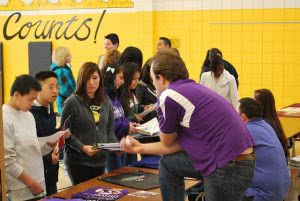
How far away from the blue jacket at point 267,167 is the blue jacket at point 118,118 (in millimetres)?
1084

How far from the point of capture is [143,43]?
9656mm

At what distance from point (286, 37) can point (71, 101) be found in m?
5.87

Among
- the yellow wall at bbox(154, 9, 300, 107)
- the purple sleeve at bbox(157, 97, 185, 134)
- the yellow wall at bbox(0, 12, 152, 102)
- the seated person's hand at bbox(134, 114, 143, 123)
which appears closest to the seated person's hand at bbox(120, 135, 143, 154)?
the purple sleeve at bbox(157, 97, 185, 134)

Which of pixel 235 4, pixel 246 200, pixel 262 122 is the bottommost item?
pixel 246 200

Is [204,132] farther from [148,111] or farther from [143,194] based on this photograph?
[148,111]

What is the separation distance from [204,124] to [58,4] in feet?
27.2

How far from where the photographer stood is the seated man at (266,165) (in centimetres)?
383

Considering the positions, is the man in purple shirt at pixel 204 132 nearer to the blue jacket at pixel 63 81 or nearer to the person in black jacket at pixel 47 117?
the person in black jacket at pixel 47 117

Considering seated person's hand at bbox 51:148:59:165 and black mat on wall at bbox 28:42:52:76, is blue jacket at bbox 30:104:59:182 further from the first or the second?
black mat on wall at bbox 28:42:52:76

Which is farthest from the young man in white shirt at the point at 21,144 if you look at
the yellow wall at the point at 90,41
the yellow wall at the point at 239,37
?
the yellow wall at the point at 90,41

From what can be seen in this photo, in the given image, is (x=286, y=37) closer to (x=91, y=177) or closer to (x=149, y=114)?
(x=149, y=114)

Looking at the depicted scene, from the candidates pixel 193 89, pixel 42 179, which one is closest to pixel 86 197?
pixel 42 179

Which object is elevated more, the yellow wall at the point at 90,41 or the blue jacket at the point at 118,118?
the yellow wall at the point at 90,41

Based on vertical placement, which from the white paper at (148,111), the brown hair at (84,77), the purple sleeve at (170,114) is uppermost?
the brown hair at (84,77)
